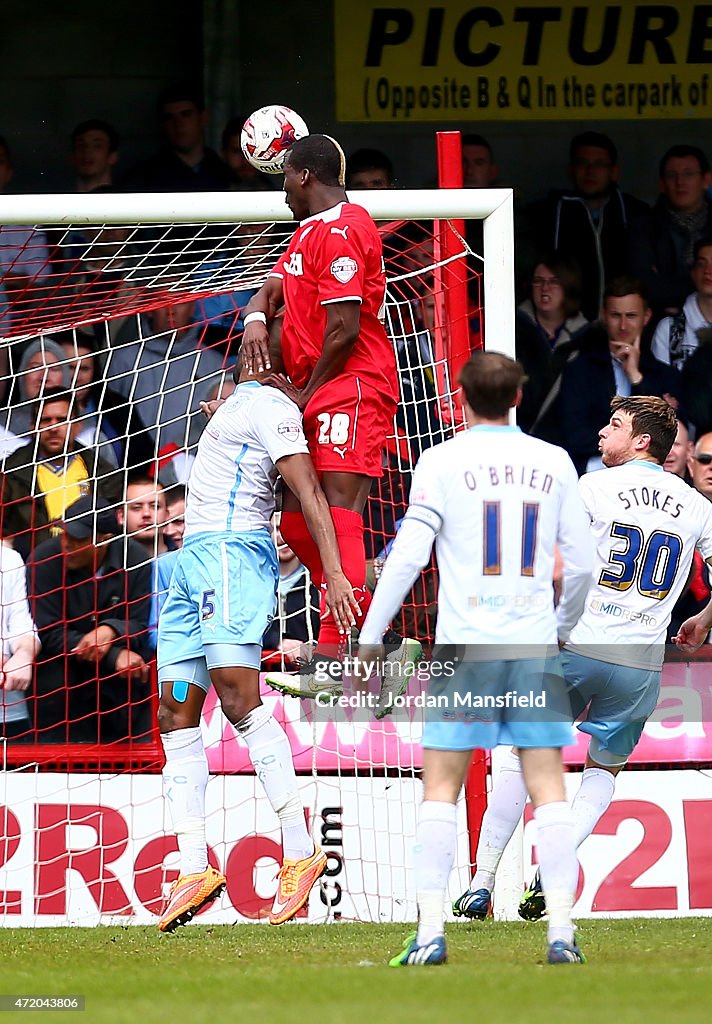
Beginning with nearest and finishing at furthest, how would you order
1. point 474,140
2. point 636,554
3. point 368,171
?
point 636,554 < point 368,171 < point 474,140

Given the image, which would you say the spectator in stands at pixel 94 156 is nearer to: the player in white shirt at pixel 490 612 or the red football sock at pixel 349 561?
the red football sock at pixel 349 561

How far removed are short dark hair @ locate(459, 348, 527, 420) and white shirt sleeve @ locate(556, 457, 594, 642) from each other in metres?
0.27

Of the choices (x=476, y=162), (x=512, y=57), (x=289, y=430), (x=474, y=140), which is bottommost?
(x=289, y=430)

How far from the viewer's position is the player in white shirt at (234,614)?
5.61m

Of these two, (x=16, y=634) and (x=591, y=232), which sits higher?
(x=591, y=232)

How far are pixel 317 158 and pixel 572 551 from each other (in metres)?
1.89

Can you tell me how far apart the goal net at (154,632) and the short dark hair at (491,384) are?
179 centimetres

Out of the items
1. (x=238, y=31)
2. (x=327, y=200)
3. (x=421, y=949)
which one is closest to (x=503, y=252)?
(x=327, y=200)

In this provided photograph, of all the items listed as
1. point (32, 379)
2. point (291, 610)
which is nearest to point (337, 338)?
point (291, 610)

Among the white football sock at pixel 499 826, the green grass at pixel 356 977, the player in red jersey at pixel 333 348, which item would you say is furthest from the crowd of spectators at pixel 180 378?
the green grass at pixel 356 977

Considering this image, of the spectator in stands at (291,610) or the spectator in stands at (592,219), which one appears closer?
the spectator in stands at (291,610)

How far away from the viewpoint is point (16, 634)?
7.70 meters

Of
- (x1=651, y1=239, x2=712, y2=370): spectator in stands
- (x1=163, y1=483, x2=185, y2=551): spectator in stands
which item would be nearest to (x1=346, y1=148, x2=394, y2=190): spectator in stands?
(x1=651, y1=239, x2=712, y2=370): spectator in stands

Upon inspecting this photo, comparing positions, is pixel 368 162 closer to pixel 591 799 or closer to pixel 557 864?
pixel 591 799
